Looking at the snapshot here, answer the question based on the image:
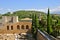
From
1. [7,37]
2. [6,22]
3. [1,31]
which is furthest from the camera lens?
[6,22]

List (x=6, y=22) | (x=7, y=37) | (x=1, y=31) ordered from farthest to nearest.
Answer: (x=6, y=22)
(x=1, y=31)
(x=7, y=37)

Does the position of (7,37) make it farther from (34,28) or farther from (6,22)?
(6,22)

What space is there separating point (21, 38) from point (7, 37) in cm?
243

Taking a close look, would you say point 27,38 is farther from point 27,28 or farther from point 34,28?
point 27,28

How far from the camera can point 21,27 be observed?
35.3 meters

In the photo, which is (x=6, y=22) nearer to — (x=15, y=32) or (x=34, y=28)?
(x=15, y=32)

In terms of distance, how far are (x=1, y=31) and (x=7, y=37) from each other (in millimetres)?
4138

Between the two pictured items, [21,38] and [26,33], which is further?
[26,33]

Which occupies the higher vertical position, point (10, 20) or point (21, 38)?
point (10, 20)

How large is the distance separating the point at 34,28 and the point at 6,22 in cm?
792

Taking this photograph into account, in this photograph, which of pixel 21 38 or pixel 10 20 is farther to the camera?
pixel 10 20

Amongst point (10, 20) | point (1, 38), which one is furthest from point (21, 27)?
point (1, 38)

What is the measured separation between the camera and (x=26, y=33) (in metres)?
34.0

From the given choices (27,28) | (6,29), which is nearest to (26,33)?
(27,28)
